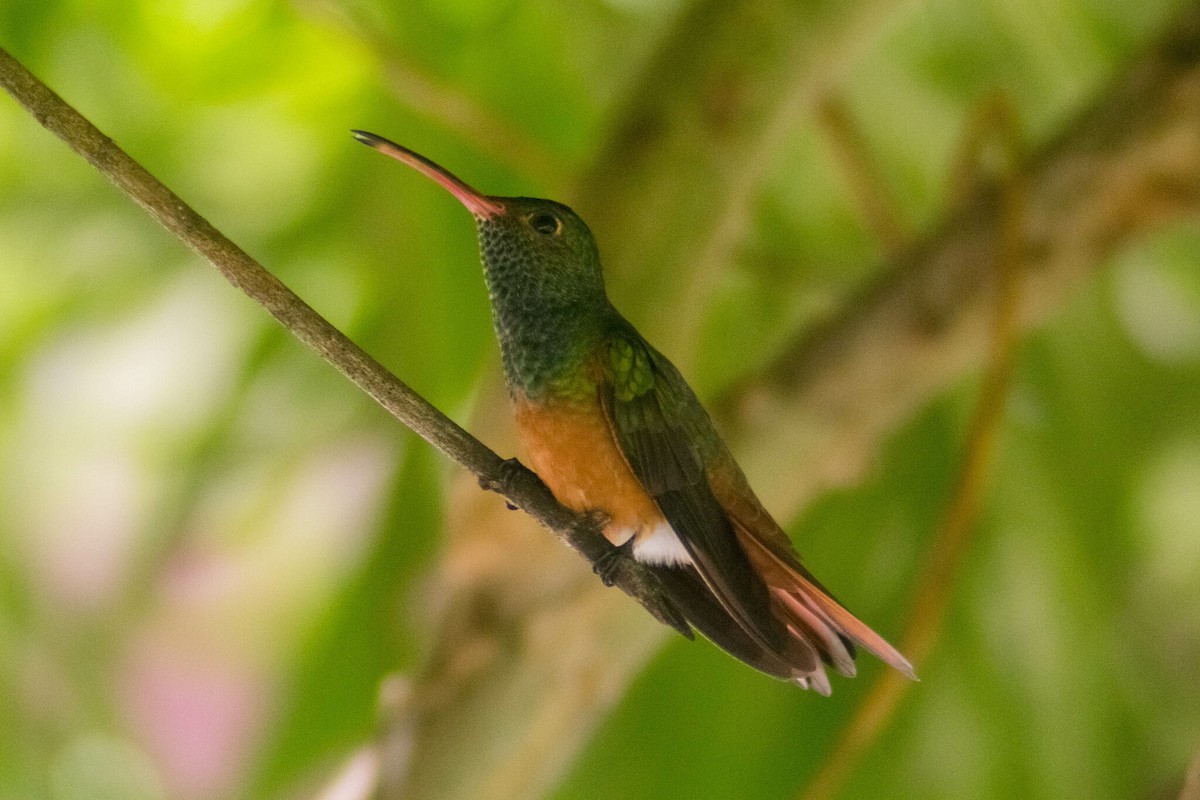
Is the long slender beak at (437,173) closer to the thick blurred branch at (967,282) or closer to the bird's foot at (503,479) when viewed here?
the bird's foot at (503,479)

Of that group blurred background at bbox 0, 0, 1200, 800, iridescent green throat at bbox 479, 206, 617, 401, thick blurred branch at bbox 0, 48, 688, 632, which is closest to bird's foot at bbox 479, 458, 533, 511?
thick blurred branch at bbox 0, 48, 688, 632

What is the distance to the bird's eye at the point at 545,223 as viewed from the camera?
91 cm

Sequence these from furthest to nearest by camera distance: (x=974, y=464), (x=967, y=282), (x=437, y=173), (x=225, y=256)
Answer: (x=967, y=282) → (x=974, y=464) → (x=437, y=173) → (x=225, y=256)

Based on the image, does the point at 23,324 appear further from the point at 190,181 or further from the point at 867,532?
the point at 867,532

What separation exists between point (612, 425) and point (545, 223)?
0.16 metres

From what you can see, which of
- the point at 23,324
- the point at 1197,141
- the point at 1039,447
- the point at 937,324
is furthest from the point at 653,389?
the point at 1039,447

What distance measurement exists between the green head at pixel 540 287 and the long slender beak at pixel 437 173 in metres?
0.01

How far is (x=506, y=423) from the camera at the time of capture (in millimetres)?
1221

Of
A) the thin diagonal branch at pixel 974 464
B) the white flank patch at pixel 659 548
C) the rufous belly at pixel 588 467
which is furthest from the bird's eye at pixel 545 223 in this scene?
the thin diagonal branch at pixel 974 464

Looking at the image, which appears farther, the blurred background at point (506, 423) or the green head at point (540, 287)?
the blurred background at point (506, 423)

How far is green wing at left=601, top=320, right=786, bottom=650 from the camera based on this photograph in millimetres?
798

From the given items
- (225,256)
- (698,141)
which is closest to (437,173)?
(225,256)

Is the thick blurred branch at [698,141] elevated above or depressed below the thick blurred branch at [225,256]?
above

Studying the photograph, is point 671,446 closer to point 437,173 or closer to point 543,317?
point 543,317
